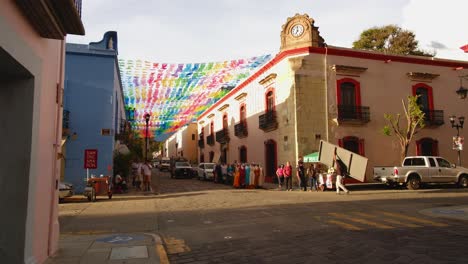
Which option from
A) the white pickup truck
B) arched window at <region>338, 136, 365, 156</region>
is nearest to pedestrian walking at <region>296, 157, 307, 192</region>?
the white pickup truck

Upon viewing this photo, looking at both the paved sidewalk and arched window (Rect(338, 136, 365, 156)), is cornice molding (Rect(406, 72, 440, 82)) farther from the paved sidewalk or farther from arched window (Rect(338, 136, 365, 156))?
the paved sidewalk

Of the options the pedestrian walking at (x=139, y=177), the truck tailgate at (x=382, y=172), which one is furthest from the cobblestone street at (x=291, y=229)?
the pedestrian walking at (x=139, y=177)

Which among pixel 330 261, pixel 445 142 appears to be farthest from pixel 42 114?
pixel 445 142

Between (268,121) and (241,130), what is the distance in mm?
5743

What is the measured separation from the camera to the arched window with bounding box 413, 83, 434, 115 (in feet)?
81.2

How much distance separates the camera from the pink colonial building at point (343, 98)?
22.2 metres

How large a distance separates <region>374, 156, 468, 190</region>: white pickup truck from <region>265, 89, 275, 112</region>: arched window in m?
7.97

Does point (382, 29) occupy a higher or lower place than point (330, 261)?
higher

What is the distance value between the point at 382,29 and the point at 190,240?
33.2 m

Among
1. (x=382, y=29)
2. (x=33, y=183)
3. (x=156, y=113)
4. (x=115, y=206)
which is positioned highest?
(x=382, y=29)

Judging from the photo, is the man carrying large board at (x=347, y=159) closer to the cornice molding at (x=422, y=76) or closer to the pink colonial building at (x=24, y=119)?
A: the cornice molding at (x=422, y=76)

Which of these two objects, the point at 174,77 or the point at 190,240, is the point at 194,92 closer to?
the point at 174,77

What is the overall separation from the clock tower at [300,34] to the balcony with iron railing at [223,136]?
45.3ft

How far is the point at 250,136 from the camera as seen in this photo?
29.3 meters
